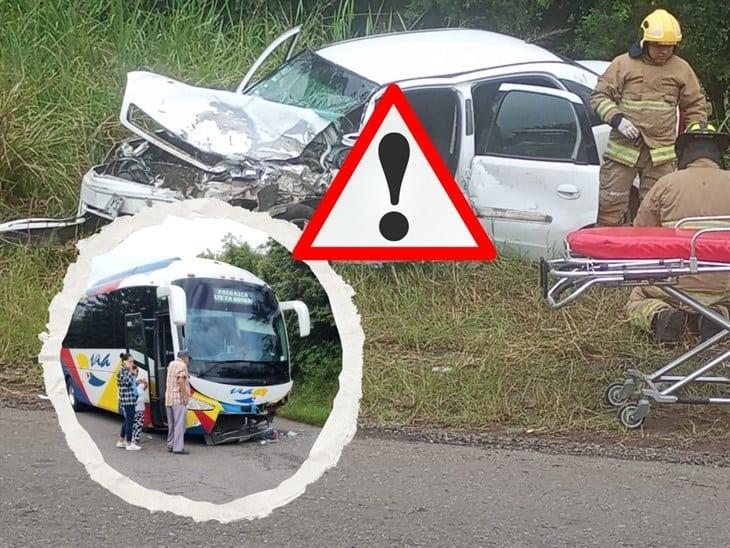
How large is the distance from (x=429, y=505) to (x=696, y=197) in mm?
2553

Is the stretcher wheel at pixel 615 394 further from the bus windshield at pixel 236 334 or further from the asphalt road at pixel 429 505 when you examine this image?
the bus windshield at pixel 236 334

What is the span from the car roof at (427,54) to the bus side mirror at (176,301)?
683 centimetres

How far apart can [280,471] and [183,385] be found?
0.13 m

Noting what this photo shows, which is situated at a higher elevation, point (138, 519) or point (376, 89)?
point (376, 89)

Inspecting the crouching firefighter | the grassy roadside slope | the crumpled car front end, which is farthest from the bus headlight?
the crumpled car front end

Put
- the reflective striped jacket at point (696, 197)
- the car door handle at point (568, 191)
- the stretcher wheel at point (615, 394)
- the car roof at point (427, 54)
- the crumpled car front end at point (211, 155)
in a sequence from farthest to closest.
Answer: the car roof at point (427, 54)
the car door handle at point (568, 191)
the crumpled car front end at point (211, 155)
the reflective striped jacket at point (696, 197)
the stretcher wheel at point (615, 394)

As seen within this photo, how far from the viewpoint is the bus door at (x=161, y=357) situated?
3.11 feet

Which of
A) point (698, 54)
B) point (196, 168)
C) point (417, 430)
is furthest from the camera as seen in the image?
point (698, 54)

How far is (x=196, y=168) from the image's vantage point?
7.21 meters

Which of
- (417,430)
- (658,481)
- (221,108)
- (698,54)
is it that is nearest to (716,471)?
(658,481)

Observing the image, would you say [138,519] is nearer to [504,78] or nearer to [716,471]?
Result: [716,471]

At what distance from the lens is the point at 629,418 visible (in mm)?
5301

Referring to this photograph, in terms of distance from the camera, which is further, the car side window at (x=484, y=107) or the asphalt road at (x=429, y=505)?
the car side window at (x=484, y=107)

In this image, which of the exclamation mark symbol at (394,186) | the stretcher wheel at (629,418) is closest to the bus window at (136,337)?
the exclamation mark symbol at (394,186)
